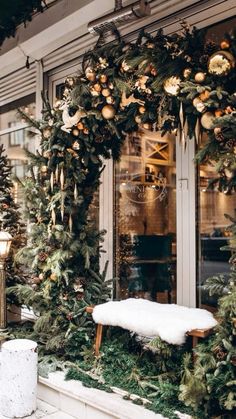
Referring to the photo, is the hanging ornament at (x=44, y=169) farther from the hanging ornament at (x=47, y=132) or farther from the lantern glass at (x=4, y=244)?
the lantern glass at (x=4, y=244)

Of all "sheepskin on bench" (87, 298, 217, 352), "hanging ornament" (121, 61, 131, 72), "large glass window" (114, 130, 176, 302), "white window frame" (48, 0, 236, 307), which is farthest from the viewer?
"large glass window" (114, 130, 176, 302)

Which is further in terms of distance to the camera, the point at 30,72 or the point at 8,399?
the point at 30,72

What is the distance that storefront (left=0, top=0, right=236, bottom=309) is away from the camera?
3.92 meters

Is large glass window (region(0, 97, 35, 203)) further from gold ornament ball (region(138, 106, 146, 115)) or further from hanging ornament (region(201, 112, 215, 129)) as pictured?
hanging ornament (region(201, 112, 215, 129))

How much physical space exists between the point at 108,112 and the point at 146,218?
1.46 m

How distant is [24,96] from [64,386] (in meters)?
3.98

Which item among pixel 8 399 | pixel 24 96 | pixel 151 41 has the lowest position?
pixel 8 399

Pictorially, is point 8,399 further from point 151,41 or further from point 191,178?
point 151,41

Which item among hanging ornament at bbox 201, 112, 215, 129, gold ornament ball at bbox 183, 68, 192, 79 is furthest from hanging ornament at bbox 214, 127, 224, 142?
gold ornament ball at bbox 183, 68, 192, 79

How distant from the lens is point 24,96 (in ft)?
19.7

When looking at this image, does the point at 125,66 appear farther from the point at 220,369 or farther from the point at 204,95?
the point at 220,369

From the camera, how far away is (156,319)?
128 inches

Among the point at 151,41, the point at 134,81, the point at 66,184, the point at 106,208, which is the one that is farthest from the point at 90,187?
the point at 151,41

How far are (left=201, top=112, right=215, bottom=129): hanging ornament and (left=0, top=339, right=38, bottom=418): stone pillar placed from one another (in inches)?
85.5
